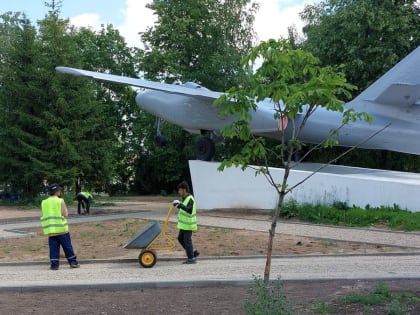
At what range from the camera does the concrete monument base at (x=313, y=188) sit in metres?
17.5

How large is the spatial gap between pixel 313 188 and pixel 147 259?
1030 centimetres

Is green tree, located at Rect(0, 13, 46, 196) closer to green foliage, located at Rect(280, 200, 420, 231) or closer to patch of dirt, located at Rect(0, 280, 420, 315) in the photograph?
green foliage, located at Rect(280, 200, 420, 231)

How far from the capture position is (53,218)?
10062 mm

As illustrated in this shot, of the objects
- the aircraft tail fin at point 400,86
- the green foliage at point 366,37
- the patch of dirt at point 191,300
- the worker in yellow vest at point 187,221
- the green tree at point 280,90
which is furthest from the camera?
the green foliage at point 366,37

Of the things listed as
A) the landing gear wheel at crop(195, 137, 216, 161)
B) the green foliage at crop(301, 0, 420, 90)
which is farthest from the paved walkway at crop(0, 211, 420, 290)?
the green foliage at crop(301, 0, 420, 90)

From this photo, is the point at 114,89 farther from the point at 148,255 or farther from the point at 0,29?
the point at 148,255

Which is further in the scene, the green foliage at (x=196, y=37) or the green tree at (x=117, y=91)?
the green tree at (x=117, y=91)

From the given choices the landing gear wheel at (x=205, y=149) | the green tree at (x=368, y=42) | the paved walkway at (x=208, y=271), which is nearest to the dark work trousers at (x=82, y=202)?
the landing gear wheel at (x=205, y=149)

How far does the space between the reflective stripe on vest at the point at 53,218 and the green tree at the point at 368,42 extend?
1938cm

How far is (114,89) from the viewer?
156ft

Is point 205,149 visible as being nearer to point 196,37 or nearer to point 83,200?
point 83,200

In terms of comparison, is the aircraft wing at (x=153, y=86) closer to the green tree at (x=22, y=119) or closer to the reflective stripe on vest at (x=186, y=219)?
the reflective stripe on vest at (x=186, y=219)

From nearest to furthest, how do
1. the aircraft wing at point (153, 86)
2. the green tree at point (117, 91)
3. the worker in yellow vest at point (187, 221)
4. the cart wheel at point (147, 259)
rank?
1. the cart wheel at point (147, 259)
2. the worker in yellow vest at point (187, 221)
3. the aircraft wing at point (153, 86)
4. the green tree at point (117, 91)

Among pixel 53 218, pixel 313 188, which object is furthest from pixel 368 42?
pixel 53 218
